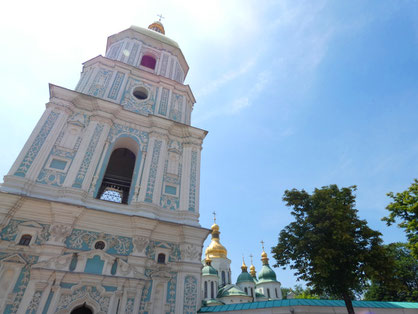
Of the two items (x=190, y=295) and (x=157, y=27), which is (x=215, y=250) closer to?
(x=190, y=295)

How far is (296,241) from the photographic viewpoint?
1091 cm

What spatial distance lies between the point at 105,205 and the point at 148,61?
43.0 feet

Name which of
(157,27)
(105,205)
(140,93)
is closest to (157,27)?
(157,27)

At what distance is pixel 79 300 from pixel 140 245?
Result: 8.60 feet

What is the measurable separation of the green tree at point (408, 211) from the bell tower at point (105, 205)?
9.16m

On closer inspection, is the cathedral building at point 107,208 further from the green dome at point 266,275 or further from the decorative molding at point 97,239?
the green dome at point 266,275

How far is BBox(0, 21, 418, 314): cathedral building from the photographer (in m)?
8.65

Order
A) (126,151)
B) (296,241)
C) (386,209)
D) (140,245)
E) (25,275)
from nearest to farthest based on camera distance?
(25,275)
(140,245)
(296,241)
(386,209)
(126,151)

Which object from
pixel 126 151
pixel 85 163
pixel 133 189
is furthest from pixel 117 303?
pixel 126 151

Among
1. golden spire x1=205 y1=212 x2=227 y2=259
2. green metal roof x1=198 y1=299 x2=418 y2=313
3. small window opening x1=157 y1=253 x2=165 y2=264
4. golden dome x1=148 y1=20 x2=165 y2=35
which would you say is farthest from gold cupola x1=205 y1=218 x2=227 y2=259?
small window opening x1=157 y1=253 x2=165 y2=264

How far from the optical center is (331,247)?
33.1 ft

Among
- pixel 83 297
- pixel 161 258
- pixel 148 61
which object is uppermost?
pixel 148 61

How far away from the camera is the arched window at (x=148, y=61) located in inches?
774

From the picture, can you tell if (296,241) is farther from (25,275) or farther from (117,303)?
(25,275)
